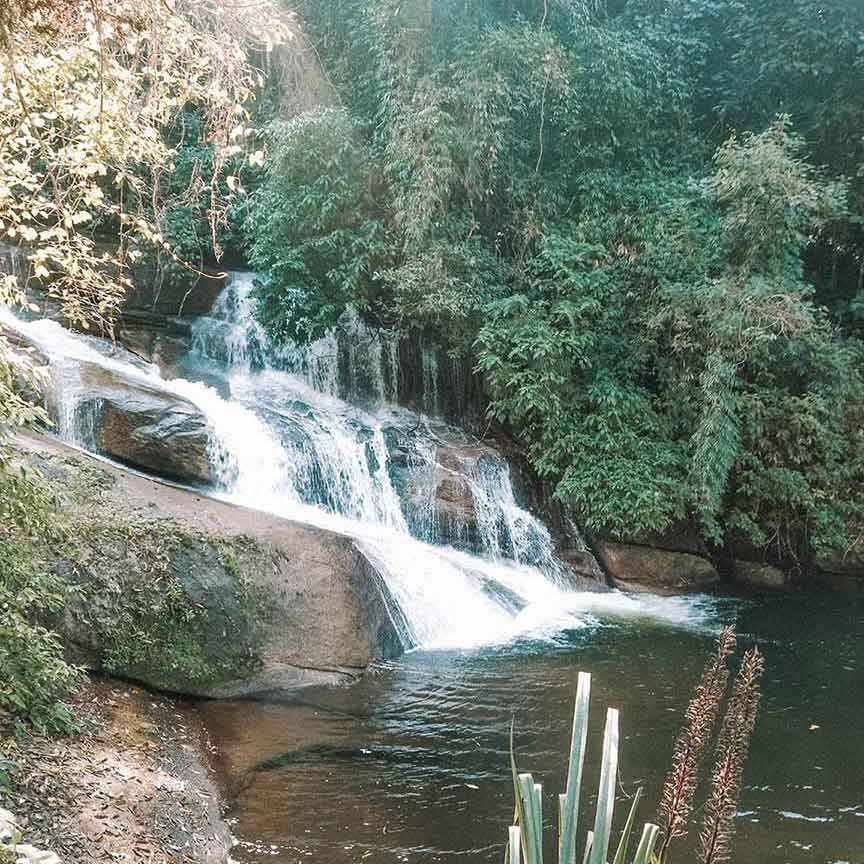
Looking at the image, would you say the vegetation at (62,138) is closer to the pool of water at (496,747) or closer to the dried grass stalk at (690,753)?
the pool of water at (496,747)

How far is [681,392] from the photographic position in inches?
448

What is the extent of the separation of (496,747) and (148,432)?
17.3 feet

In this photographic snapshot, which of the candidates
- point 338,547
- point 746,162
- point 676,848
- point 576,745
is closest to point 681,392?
point 746,162

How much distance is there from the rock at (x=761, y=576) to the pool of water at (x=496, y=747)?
2.11 metres

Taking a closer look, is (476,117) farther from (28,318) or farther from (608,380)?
(28,318)

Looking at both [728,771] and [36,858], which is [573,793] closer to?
[728,771]

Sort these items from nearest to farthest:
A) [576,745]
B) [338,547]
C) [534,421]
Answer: [576,745] → [338,547] → [534,421]

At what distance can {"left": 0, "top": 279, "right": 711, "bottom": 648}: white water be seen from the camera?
29.4 feet

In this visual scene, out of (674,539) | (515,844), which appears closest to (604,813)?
(515,844)

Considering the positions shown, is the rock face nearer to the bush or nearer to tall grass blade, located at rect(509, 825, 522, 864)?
the bush

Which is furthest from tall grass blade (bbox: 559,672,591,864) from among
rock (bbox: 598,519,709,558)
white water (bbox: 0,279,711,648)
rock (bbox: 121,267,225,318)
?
rock (bbox: 121,267,225,318)

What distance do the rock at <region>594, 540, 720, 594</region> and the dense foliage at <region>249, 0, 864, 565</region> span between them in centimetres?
37

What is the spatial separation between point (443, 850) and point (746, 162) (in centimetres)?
941

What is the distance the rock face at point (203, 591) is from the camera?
21.1 feet
